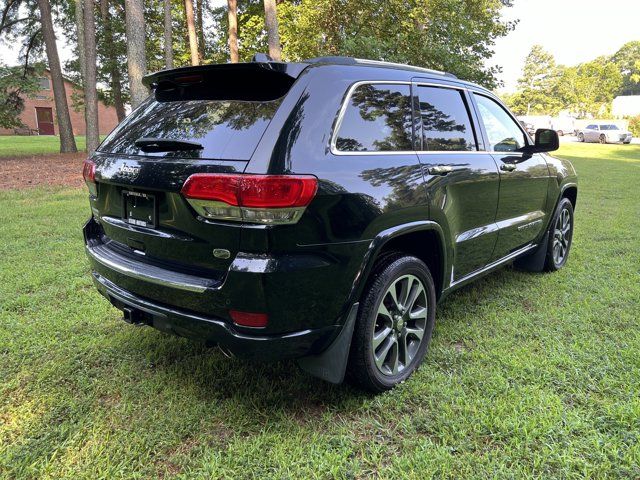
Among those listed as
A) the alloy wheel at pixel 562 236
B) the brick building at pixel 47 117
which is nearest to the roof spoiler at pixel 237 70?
the alloy wheel at pixel 562 236

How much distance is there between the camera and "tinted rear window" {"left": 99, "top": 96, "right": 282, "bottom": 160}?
220 centimetres

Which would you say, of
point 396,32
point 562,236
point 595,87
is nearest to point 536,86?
point 595,87

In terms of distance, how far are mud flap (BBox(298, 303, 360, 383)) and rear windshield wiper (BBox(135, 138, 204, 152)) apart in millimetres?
1126

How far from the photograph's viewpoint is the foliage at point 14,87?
18.2 metres

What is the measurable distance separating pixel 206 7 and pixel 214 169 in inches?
912

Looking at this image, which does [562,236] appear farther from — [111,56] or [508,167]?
[111,56]

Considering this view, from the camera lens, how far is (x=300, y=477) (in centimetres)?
209

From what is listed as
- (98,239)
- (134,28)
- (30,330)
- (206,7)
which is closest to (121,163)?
(98,239)

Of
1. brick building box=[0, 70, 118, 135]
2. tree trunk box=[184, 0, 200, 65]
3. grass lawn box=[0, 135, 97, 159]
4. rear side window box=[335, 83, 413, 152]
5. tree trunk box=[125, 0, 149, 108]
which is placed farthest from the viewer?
brick building box=[0, 70, 118, 135]

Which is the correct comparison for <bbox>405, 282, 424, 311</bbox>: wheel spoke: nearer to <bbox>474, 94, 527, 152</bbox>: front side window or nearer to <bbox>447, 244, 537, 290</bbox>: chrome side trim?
<bbox>447, 244, 537, 290</bbox>: chrome side trim

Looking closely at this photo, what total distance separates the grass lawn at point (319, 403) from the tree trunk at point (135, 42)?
7.22 metres

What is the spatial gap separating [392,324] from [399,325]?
0.06m

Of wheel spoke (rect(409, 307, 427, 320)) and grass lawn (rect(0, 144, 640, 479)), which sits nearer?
grass lawn (rect(0, 144, 640, 479))

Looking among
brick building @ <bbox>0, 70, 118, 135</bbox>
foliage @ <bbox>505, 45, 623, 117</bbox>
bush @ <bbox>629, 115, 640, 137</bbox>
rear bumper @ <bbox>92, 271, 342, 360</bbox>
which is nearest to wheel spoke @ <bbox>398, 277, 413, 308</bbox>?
rear bumper @ <bbox>92, 271, 342, 360</bbox>
